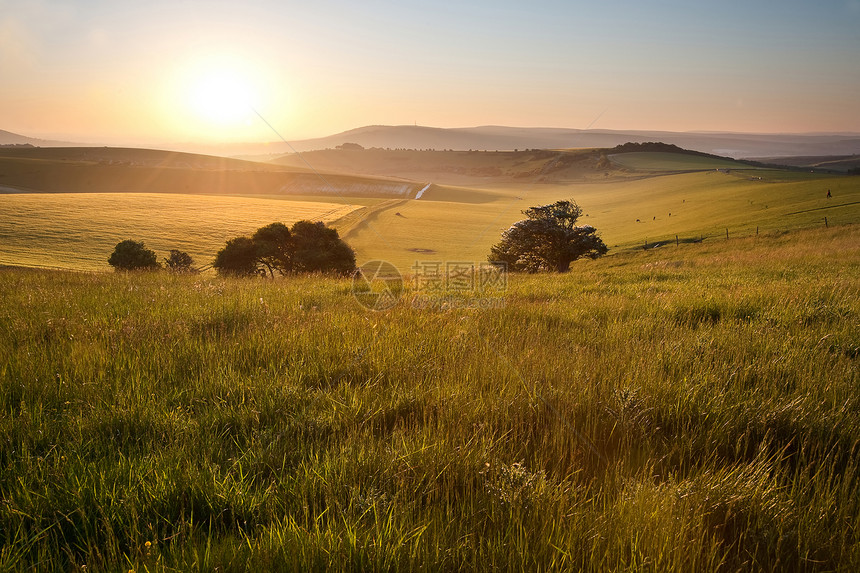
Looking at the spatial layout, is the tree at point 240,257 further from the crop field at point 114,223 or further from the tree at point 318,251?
the crop field at point 114,223

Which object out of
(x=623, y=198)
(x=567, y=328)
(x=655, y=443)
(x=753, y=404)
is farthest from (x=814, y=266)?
(x=623, y=198)

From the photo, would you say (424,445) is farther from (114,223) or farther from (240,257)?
(114,223)

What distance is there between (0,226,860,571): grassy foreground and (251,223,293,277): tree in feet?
90.7

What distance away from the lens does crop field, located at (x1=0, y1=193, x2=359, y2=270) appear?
45.2 meters

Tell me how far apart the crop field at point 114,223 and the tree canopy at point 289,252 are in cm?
1745

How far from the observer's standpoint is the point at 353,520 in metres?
2.05

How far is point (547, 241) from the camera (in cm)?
3462

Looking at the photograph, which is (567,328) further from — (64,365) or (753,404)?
(64,365)

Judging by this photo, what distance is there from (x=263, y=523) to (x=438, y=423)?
1.25m

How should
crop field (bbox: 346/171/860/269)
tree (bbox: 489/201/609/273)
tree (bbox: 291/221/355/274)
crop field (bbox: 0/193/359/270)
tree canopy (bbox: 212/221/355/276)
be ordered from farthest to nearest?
crop field (bbox: 346/171/860/269)
crop field (bbox: 0/193/359/270)
tree (bbox: 489/201/609/273)
tree canopy (bbox: 212/221/355/276)
tree (bbox: 291/221/355/274)

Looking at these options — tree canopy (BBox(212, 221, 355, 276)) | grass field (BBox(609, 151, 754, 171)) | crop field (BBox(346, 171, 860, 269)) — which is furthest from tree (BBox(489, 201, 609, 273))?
grass field (BBox(609, 151, 754, 171))

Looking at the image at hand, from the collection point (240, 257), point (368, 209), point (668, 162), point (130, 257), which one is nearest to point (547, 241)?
point (240, 257)

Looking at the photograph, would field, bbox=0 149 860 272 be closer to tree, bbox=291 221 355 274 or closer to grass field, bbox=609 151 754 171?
grass field, bbox=609 151 754 171

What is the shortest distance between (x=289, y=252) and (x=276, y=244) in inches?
44.0
